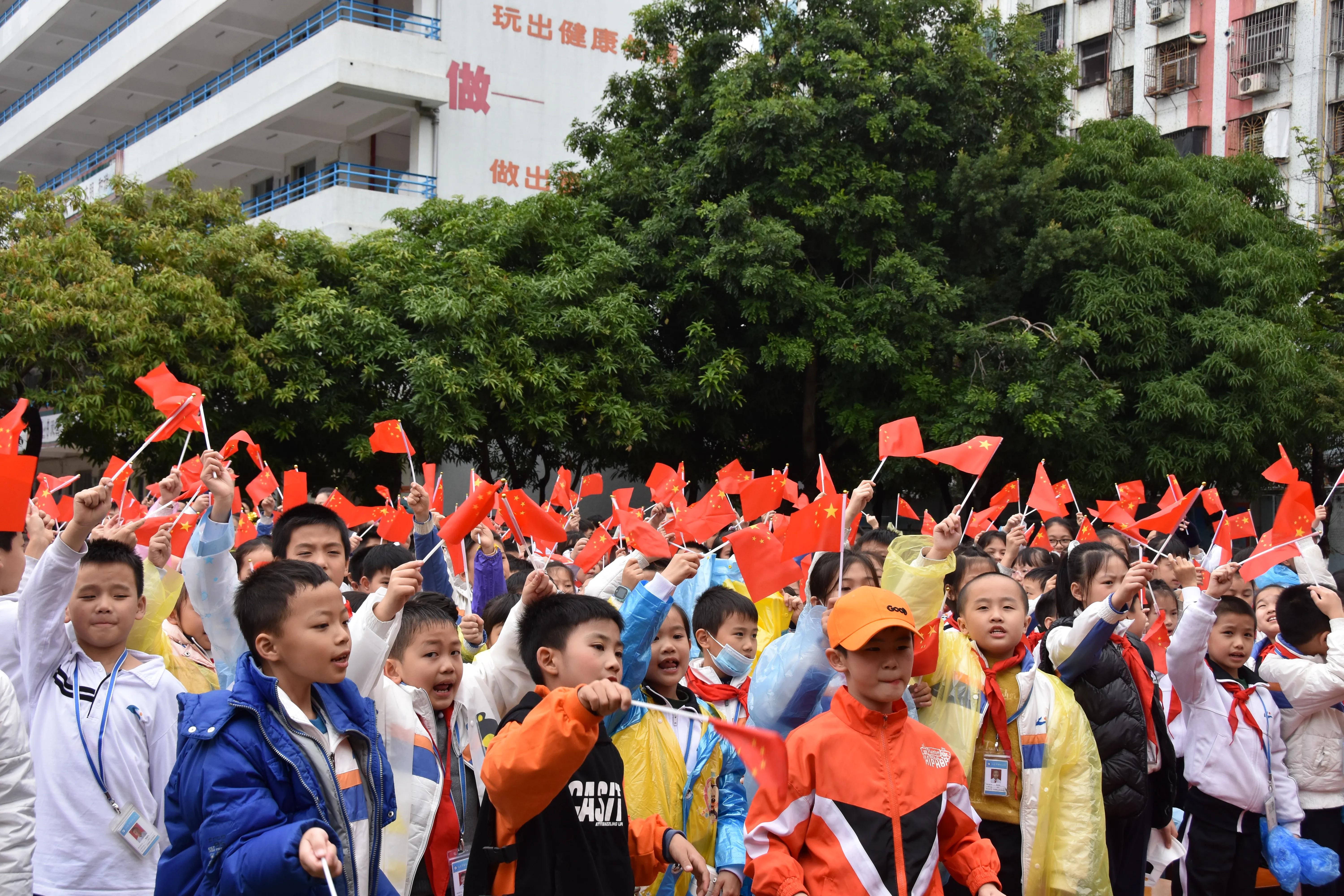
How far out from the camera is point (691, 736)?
135 inches

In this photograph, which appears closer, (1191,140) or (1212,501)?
(1212,501)

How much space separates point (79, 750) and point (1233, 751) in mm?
3976

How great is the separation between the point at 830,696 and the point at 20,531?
2332 millimetres

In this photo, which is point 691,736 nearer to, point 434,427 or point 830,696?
point 830,696

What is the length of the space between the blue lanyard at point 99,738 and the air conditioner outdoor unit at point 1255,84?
952 inches

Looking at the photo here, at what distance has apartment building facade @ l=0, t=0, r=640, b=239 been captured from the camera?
19000mm

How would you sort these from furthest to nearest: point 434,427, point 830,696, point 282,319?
point 282,319, point 434,427, point 830,696

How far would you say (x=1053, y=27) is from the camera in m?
26.3

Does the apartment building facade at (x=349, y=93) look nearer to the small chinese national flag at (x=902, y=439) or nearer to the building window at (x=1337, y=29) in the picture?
the building window at (x=1337, y=29)

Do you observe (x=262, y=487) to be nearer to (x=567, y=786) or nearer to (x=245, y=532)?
(x=245, y=532)

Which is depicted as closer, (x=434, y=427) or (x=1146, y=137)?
(x=434, y=427)

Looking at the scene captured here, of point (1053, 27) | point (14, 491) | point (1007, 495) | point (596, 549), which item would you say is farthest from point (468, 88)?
point (14, 491)

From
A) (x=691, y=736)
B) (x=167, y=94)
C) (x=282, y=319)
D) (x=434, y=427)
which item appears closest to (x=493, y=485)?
(x=691, y=736)

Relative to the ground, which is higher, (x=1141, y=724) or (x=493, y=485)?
(x=493, y=485)
